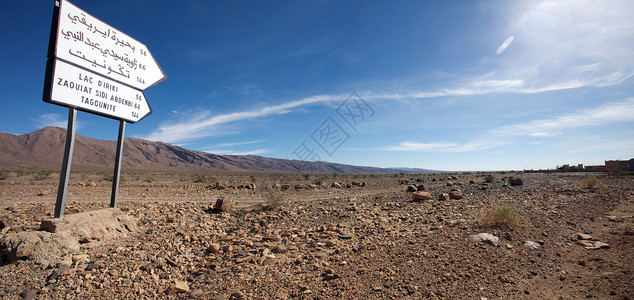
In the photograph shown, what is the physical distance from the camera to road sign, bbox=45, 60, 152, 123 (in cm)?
593

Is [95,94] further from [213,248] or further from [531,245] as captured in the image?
[531,245]

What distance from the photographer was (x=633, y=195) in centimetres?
1184

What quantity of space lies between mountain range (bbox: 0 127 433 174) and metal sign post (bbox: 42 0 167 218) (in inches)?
3084

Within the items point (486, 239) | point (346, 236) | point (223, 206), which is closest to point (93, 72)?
point (223, 206)

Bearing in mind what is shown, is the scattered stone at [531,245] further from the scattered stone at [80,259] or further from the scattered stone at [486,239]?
the scattered stone at [80,259]

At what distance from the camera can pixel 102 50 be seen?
7.00 meters

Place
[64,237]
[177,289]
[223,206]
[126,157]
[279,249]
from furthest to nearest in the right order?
[126,157] → [223,206] → [279,249] → [64,237] → [177,289]

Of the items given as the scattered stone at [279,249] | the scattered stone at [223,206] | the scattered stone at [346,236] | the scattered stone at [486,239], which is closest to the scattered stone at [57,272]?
the scattered stone at [279,249]

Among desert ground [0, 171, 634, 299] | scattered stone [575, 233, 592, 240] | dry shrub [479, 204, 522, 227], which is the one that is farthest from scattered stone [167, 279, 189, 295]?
scattered stone [575, 233, 592, 240]

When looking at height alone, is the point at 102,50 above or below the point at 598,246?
above

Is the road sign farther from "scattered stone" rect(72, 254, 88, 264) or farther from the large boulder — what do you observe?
"scattered stone" rect(72, 254, 88, 264)

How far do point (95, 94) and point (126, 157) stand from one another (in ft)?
440

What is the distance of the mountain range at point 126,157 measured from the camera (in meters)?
90.1

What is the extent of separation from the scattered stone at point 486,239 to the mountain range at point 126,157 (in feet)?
265
